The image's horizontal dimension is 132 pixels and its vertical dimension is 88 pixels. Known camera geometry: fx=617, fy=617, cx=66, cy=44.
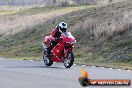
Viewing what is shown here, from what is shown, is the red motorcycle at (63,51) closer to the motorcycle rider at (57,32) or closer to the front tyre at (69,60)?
the front tyre at (69,60)

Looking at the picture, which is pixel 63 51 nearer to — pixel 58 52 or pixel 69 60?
pixel 58 52

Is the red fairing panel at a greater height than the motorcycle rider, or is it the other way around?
the motorcycle rider

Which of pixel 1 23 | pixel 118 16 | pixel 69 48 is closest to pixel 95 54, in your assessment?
pixel 118 16

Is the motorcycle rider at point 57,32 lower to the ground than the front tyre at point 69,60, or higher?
higher

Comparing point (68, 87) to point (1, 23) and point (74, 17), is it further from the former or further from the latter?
point (1, 23)

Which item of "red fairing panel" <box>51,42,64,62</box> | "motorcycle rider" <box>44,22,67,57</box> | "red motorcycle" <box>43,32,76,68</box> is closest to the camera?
"red motorcycle" <box>43,32,76,68</box>

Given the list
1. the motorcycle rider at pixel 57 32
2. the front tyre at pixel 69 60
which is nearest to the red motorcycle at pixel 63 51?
the front tyre at pixel 69 60

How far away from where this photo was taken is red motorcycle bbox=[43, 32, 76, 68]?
23484 mm

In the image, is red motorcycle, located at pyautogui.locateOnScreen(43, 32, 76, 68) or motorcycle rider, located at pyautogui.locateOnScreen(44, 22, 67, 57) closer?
red motorcycle, located at pyautogui.locateOnScreen(43, 32, 76, 68)

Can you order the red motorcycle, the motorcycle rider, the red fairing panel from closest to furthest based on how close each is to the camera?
the red motorcycle → the motorcycle rider → the red fairing panel

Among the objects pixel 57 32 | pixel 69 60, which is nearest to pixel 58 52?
pixel 57 32

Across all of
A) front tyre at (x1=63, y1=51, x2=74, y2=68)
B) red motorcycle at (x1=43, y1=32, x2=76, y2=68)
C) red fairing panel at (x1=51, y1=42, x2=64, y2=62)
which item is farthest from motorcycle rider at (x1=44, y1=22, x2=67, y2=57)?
front tyre at (x1=63, y1=51, x2=74, y2=68)

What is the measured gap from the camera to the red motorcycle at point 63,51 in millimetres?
23484

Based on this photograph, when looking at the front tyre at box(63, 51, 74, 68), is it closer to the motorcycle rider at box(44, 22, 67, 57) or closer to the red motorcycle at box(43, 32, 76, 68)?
the red motorcycle at box(43, 32, 76, 68)
